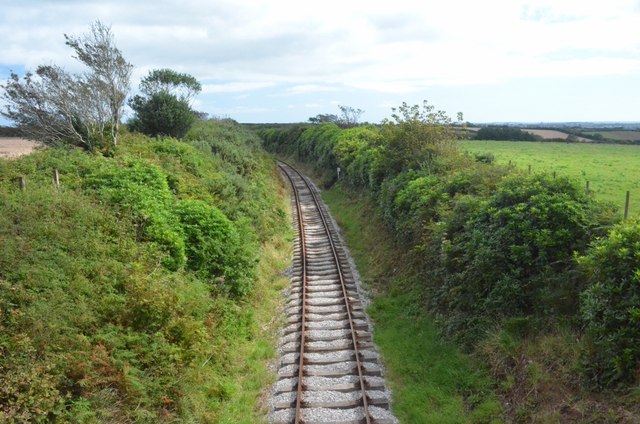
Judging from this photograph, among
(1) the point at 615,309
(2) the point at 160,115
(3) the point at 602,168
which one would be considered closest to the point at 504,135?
(3) the point at 602,168

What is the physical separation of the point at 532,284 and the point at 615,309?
2.74 metres

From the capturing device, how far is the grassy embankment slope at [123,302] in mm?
7559

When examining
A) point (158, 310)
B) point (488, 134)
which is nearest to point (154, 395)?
point (158, 310)

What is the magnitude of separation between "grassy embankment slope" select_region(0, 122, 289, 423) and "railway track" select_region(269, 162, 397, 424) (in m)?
0.66

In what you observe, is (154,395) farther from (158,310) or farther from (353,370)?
(353,370)

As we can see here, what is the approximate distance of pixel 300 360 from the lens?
36.9 feet

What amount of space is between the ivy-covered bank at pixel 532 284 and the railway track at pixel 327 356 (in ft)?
6.97

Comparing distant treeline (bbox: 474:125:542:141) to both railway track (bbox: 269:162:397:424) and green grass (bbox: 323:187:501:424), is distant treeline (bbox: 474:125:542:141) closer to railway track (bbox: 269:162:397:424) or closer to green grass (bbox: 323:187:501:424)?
green grass (bbox: 323:187:501:424)

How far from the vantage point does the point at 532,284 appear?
416 inches

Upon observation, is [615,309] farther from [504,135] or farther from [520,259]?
[504,135]

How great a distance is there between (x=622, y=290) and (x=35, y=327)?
9919mm

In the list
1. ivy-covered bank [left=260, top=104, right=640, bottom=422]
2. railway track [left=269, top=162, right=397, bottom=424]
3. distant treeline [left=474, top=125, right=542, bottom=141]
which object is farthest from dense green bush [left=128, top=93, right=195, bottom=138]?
distant treeline [left=474, top=125, right=542, bottom=141]

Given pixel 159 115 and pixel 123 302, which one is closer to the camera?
pixel 123 302

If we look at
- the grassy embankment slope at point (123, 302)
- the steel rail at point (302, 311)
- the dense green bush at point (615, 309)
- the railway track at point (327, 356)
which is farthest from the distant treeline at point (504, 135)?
the dense green bush at point (615, 309)
